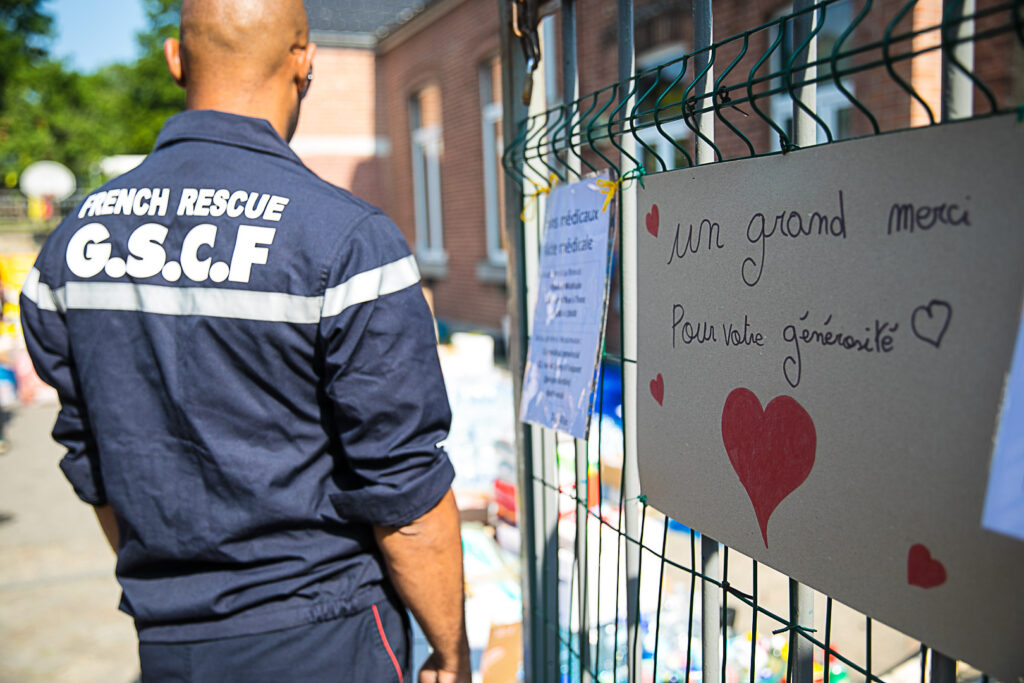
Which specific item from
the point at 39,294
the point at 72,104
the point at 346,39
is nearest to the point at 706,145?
the point at 39,294

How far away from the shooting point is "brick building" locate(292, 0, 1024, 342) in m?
5.14

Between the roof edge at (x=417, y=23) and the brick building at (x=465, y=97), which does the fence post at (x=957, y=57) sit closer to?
the brick building at (x=465, y=97)

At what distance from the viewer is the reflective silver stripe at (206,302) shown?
1.34 metres

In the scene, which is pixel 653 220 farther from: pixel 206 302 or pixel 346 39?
pixel 346 39

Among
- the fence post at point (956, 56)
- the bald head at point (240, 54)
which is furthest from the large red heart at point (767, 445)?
the bald head at point (240, 54)

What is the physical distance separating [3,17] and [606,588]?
42.6 m

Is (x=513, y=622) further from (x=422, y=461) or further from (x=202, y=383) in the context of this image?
(x=202, y=383)

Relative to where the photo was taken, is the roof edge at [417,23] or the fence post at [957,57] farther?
the roof edge at [417,23]

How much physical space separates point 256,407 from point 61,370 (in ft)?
1.63

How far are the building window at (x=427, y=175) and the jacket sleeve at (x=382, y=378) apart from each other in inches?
451

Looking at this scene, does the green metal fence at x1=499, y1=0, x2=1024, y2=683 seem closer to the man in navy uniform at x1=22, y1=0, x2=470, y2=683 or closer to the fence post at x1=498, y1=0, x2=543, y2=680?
the fence post at x1=498, y1=0, x2=543, y2=680

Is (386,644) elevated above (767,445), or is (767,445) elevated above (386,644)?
(767,445)

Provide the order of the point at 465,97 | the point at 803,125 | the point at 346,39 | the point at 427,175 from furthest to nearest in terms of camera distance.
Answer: the point at 346,39, the point at 427,175, the point at 465,97, the point at 803,125

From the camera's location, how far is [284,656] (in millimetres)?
1401
